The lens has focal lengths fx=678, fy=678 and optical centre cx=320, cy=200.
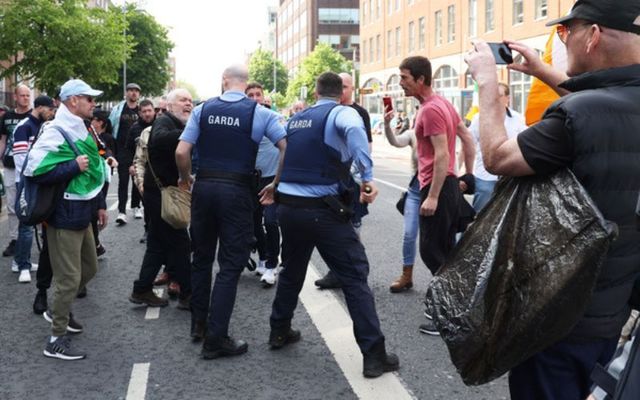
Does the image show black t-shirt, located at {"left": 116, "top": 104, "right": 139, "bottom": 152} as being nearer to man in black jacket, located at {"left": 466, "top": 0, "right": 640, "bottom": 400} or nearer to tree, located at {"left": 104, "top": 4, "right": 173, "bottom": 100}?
man in black jacket, located at {"left": 466, "top": 0, "right": 640, "bottom": 400}

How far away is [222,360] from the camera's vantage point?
4.80 m

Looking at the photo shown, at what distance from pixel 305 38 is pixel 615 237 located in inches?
3830

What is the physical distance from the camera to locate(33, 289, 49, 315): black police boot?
5.99 m

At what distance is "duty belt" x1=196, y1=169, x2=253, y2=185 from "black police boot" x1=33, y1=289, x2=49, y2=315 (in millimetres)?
2146

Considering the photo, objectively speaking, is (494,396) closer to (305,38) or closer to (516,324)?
(516,324)

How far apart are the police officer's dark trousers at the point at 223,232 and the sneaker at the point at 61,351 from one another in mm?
974

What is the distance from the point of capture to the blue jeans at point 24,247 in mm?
7173

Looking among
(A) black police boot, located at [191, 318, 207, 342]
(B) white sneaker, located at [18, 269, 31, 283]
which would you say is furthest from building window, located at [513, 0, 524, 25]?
(A) black police boot, located at [191, 318, 207, 342]

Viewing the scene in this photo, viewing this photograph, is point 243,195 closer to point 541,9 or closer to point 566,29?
point 566,29

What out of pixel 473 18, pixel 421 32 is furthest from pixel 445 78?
pixel 421 32

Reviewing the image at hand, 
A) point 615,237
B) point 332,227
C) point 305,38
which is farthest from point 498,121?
point 305,38

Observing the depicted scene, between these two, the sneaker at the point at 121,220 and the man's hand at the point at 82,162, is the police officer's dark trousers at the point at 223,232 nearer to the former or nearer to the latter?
the man's hand at the point at 82,162

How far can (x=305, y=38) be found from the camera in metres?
96.4

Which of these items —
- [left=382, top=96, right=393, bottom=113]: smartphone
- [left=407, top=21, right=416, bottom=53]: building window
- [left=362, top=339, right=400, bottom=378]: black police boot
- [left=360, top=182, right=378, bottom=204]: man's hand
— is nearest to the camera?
[left=362, top=339, right=400, bottom=378]: black police boot
